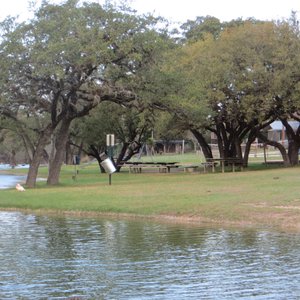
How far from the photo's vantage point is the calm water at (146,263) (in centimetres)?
863

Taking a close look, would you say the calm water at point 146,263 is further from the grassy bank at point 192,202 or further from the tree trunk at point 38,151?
the tree trunk at point 38,151

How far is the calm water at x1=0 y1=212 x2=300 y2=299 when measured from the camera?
8.63 m

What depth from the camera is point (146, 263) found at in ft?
35.1

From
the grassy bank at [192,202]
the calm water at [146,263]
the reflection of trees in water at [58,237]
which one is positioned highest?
the grassy bank at [192,202]

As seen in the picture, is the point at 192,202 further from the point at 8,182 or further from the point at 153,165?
the point at 153,165

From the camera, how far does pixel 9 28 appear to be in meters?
27.7

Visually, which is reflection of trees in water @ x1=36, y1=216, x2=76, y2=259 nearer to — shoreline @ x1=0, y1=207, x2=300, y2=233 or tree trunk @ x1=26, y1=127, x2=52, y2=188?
shoreline @ x1=0, y1=207, x2=300, y2=233

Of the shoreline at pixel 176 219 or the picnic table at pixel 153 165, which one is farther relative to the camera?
the picnic table at pixel 153 165

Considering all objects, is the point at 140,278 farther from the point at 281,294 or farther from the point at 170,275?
the point at 281,294

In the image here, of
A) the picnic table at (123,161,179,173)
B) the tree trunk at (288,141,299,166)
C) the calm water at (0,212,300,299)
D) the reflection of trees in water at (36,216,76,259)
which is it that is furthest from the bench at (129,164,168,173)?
the calm water at (0,212,300,299)

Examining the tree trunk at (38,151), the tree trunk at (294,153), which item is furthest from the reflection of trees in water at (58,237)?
the tree trunk at (294,153)

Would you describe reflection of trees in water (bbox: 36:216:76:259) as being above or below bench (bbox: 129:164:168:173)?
below

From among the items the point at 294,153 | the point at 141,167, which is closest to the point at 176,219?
the point at 294,153

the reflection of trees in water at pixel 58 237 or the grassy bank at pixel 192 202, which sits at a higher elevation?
the grassy bank at pixel 192 202
